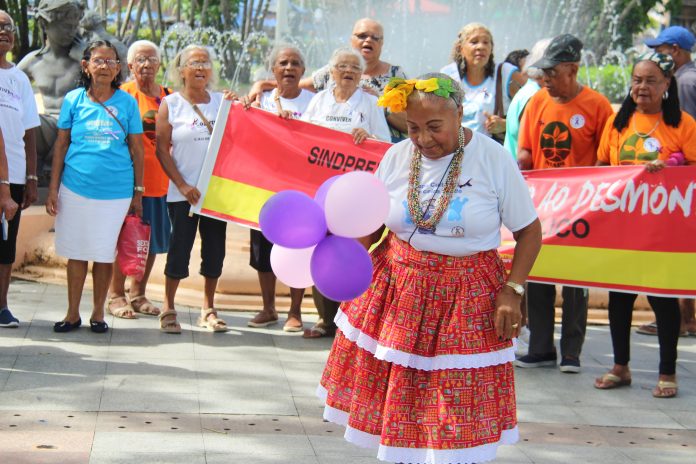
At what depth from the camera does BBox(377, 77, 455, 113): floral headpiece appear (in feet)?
13.7

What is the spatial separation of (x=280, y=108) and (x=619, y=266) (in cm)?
258

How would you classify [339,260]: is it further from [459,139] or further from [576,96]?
Answer: [576,96]

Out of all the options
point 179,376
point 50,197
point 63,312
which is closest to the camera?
point 179,376

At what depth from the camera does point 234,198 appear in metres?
7.87

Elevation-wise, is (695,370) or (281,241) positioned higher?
(281,241)

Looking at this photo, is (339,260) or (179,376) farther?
(179,376)

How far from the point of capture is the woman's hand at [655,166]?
671 centimetres

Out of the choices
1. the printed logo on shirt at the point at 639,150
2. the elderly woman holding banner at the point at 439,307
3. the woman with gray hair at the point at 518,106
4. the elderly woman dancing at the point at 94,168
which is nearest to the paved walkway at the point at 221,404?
the elderly woman dancing at the point at 94,168

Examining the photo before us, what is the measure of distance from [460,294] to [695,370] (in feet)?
12.6

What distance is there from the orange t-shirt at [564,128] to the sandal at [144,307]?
299 centimetres

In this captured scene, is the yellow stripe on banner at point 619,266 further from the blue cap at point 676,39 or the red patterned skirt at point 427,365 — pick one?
the red patterned skirt at point 427,365

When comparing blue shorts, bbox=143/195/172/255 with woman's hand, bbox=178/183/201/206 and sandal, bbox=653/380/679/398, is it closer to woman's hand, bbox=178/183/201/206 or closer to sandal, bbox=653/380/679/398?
woman's hand, bbox=178/183/201/206

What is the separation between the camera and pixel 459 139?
4.36m

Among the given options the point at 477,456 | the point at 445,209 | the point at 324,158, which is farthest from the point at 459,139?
the point at 324,158
